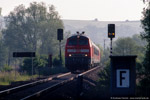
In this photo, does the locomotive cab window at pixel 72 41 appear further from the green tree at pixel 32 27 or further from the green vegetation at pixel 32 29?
the green tree at pixel 32 27

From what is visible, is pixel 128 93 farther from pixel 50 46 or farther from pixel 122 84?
pixel 50 46

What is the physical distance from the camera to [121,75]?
10266 mm

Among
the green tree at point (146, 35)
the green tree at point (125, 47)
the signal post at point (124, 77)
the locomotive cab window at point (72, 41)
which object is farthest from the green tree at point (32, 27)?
the signal post at point (124, 77)

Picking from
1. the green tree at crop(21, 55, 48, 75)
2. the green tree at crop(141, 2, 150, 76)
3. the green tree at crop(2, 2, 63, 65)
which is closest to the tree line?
the green tree at crop(2, 2, 63, 65)

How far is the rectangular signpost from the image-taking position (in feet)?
33.6

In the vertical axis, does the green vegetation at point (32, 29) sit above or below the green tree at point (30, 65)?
above

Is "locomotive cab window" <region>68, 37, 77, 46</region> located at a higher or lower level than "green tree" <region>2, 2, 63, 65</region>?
lower

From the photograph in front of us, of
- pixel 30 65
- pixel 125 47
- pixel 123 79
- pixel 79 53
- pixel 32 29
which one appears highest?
pixel 32 29

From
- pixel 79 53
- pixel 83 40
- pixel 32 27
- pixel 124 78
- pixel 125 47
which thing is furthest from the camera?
pixel 32 27

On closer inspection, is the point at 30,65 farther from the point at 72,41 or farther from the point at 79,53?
the point at 79,53

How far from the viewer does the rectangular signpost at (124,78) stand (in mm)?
10227

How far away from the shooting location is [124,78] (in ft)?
33.5

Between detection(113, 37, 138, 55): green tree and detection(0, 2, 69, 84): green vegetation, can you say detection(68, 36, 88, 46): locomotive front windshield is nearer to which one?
detection(113, 37, 138, 55): green tree

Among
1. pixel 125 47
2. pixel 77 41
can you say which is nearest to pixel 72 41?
pixel 77 41
